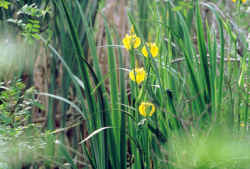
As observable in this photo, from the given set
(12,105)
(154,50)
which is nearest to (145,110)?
(154,50)

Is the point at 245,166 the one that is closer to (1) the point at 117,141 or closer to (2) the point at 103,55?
(1) the point at 117,141

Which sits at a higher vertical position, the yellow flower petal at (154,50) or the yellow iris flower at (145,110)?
the yellow flower petal at (154,50)

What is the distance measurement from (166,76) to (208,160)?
37 cm

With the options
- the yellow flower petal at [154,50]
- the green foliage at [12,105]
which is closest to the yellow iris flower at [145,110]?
the yellow flower petal at [154,50]

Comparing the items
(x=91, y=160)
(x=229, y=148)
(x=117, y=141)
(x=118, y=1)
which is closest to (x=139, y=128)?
(x=117, y=141)

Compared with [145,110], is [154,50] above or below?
above

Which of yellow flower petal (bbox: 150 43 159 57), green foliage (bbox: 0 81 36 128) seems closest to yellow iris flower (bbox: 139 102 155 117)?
yellow flower petal (bbox: 150 43 159 57)

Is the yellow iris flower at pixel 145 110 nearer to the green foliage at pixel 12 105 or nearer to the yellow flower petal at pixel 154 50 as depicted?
the yellow flower petal at pixel 154 50

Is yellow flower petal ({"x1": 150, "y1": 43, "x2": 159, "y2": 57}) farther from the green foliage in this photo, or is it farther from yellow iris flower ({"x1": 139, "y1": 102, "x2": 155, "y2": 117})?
the green foliage

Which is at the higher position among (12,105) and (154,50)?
(154,50)

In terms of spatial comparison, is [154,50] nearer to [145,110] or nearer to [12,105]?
[145,110]

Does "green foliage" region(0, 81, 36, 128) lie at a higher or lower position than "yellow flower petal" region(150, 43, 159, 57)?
lower

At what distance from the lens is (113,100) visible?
1.15 meters

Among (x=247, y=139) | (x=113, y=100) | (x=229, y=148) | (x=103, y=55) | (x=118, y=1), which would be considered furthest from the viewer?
(x=118, y=1)
